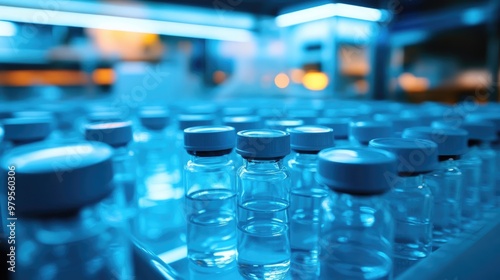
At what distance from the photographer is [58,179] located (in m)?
0.25

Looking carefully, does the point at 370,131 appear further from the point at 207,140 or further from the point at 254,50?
the point at 254,50

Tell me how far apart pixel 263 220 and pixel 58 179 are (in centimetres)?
34

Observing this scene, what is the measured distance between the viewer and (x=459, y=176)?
0.55 m

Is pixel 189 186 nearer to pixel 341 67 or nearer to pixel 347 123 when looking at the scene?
pixel 347 123

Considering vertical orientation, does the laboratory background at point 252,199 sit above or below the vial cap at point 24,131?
below

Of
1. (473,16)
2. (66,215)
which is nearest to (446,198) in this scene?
(66,215)

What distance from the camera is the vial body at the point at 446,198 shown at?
0.49m

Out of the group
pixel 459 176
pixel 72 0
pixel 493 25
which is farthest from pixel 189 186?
pixel 493 25

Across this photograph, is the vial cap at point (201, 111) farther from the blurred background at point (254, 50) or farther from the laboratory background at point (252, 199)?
the blurred background at point (254, 50)

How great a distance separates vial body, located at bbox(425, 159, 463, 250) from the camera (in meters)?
0.49

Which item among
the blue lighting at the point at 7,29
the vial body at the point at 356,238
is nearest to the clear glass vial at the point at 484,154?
the vial body at the point at 356,238

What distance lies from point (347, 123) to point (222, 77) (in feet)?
11.4

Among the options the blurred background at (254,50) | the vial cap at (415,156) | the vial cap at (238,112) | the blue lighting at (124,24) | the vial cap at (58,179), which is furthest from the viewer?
the blurred background at (254,50)

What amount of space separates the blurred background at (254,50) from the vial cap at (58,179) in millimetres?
1643
